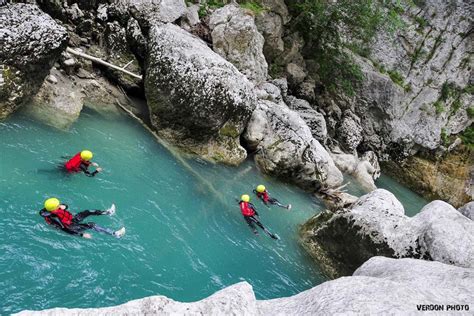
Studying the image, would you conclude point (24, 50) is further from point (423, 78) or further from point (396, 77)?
point (423, 78)

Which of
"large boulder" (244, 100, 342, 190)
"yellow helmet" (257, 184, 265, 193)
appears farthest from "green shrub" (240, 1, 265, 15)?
"yellow helmet" (257, 184, 265, 193)

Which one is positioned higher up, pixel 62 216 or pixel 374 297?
pixel 374 297

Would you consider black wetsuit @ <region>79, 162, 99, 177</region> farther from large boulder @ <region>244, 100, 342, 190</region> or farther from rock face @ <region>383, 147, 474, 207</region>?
rock face @ <region>383, 147, 474, 207</region>

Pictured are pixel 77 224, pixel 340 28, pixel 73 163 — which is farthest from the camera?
pixel 340 28

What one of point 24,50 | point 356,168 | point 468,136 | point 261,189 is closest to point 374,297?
point 261,189

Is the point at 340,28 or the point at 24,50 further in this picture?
the point at 340,28

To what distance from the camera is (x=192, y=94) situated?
1514 cm

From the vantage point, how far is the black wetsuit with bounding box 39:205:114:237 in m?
8.63

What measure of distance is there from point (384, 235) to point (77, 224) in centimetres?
915

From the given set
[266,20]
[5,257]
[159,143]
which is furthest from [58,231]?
[266,20]

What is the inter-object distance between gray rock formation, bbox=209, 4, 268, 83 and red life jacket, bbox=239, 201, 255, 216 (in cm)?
1036

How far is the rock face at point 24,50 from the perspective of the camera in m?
11.6

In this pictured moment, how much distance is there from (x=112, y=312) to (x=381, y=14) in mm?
27499

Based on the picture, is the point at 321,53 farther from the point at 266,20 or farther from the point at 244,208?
the point at 244,208
